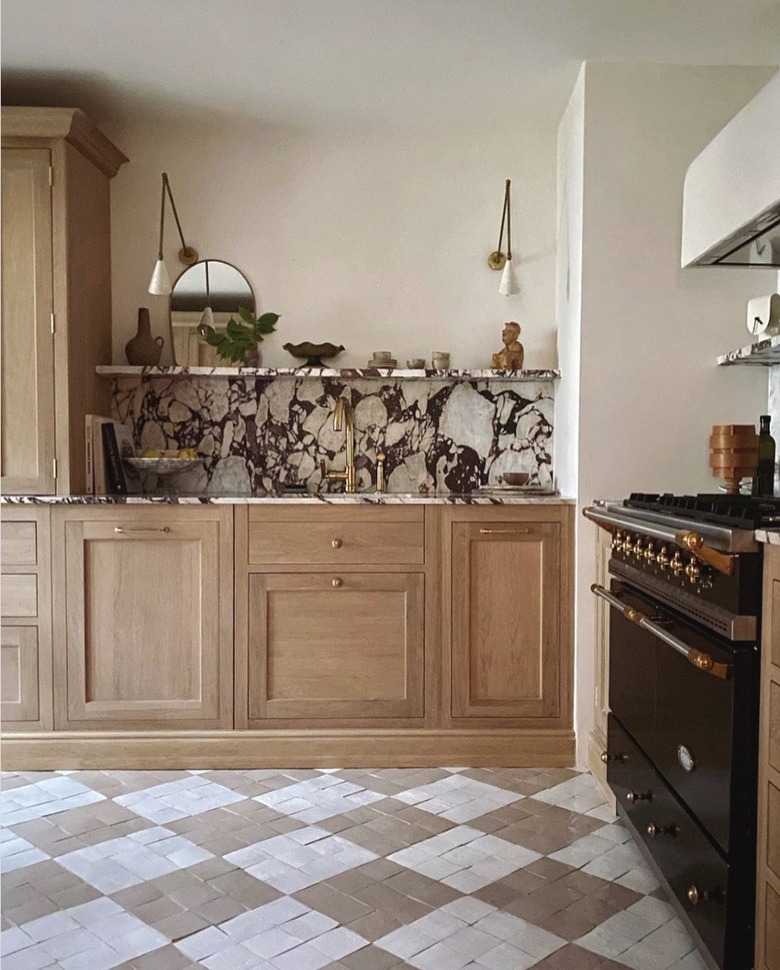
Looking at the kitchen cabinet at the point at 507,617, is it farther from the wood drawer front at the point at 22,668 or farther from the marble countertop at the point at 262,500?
the wood drawer front at the point at 22,668

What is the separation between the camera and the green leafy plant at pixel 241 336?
3350 mm

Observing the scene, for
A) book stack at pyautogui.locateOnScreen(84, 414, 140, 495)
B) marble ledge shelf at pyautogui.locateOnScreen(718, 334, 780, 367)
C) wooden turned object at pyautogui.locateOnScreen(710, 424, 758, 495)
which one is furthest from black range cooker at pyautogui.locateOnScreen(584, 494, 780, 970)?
book stack at pyautogui.locateOnScreen(84, 414, 140, 495)

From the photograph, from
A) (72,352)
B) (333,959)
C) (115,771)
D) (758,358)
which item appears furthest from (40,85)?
(333,959)

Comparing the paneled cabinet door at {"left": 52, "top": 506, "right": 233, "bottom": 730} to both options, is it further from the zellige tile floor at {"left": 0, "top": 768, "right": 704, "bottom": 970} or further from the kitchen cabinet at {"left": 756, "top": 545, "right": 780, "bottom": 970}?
the kitchen cabinet at {"left": 756, "top": 545, "right": 780, "bottom": 970}

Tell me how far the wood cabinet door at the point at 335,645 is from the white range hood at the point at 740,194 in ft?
4.67

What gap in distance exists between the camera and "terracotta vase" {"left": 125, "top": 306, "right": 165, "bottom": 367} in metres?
3.37

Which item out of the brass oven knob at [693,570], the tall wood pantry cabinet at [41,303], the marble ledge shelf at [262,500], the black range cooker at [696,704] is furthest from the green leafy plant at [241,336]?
the brass oven knob at [693,570]

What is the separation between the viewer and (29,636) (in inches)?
116

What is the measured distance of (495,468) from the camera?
3500 millimetres

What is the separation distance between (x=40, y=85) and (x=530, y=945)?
3.07 meters

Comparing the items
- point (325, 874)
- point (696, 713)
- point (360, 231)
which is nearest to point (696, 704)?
point (696, 713)

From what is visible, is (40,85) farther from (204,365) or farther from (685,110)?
(685,110)

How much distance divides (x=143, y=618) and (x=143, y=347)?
3.58ft

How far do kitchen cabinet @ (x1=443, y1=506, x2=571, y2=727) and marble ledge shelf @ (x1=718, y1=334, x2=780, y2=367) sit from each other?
0.77 m
